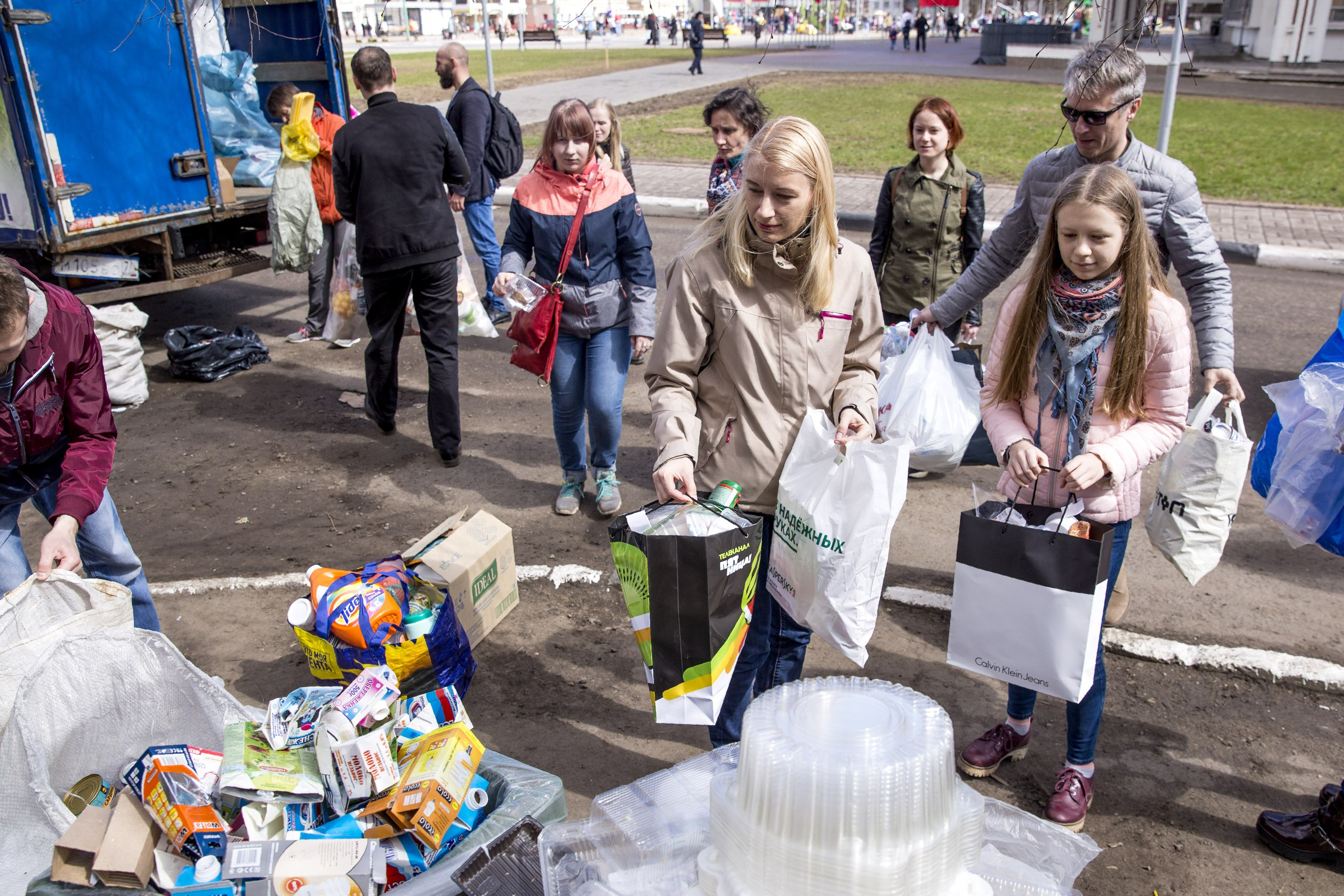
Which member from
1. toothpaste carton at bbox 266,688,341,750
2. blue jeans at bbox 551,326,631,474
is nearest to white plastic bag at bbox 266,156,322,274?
blue jeans at bbox 551,326,631,474

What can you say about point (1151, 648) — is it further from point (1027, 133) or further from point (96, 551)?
point (1027, 133)

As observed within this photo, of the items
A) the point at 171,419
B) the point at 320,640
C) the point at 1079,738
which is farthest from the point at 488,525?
the point at 171,419

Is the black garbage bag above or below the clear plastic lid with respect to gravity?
below

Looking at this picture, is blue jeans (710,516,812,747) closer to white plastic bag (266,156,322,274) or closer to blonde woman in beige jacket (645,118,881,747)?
blonde woman in beige jacket (645,118,881,747)

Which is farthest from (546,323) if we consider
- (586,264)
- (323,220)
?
(323,220)

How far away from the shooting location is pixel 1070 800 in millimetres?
2854

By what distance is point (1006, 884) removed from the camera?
1309 millimetres

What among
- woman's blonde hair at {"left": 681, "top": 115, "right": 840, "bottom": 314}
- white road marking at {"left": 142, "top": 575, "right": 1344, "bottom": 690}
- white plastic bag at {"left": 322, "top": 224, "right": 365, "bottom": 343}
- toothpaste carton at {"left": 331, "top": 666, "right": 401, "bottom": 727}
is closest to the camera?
woman's blonde hair at {"left": 681, "top": 115, "right": 840, "bottom": 314}

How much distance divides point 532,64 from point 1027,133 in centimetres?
2071

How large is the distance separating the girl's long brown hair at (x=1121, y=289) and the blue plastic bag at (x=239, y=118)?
7274 millimetres

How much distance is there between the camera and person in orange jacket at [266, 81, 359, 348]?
282 inches

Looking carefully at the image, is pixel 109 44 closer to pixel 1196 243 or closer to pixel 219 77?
pixel 219 77

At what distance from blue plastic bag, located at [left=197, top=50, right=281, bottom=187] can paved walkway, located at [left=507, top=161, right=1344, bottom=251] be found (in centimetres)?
521

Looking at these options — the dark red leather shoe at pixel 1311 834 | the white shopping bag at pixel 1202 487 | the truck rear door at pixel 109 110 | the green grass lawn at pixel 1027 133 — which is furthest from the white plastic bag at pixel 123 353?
the green grass lawn at pixel 1027 133
